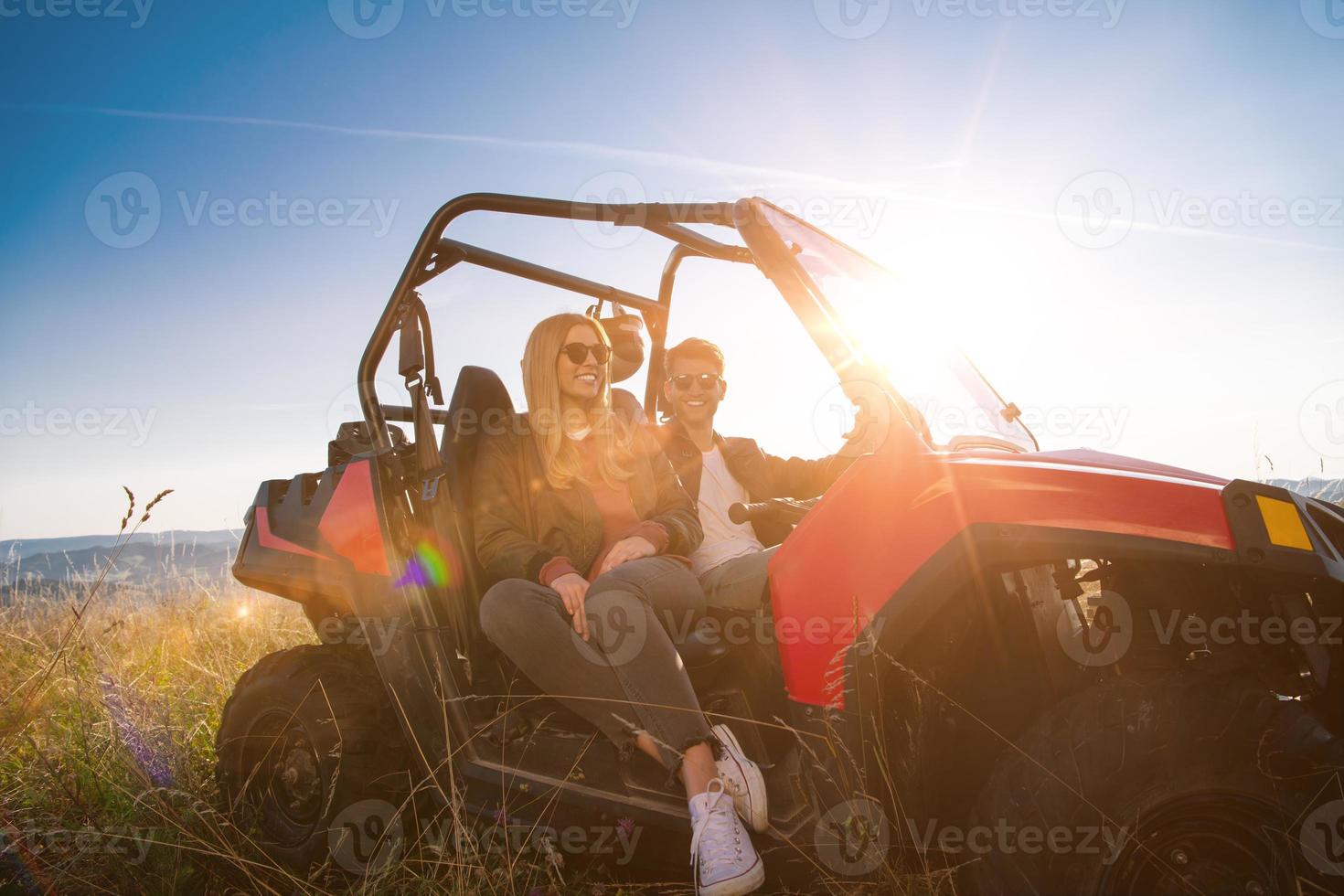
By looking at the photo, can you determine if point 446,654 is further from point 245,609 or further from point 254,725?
point 245,609

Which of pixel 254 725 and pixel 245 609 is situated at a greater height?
pixel 245 609

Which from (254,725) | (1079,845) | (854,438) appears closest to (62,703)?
(254,725)

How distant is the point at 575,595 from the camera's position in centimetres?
235

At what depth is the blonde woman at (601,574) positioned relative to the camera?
2061 millimetres

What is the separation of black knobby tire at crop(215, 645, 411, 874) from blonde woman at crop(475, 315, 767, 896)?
678mm

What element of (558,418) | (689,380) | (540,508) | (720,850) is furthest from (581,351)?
(720,850)

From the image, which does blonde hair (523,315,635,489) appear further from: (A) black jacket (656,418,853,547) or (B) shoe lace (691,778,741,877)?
(B) shoe lace (691,778,741,877)

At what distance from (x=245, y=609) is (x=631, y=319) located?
5.54 metres

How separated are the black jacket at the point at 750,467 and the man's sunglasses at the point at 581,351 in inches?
22.7

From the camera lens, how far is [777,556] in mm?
2053

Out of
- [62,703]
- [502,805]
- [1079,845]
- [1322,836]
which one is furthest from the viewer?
[62,703]

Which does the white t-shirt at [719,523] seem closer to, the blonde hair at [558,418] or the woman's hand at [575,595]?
the blonde hair at [558,418]

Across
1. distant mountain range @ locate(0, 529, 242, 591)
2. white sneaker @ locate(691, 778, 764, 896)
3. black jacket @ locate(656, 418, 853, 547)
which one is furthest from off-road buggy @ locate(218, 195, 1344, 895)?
distant mountain range @ locate(0, 529, 242, 591)

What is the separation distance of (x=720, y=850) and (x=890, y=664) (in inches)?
25.8
